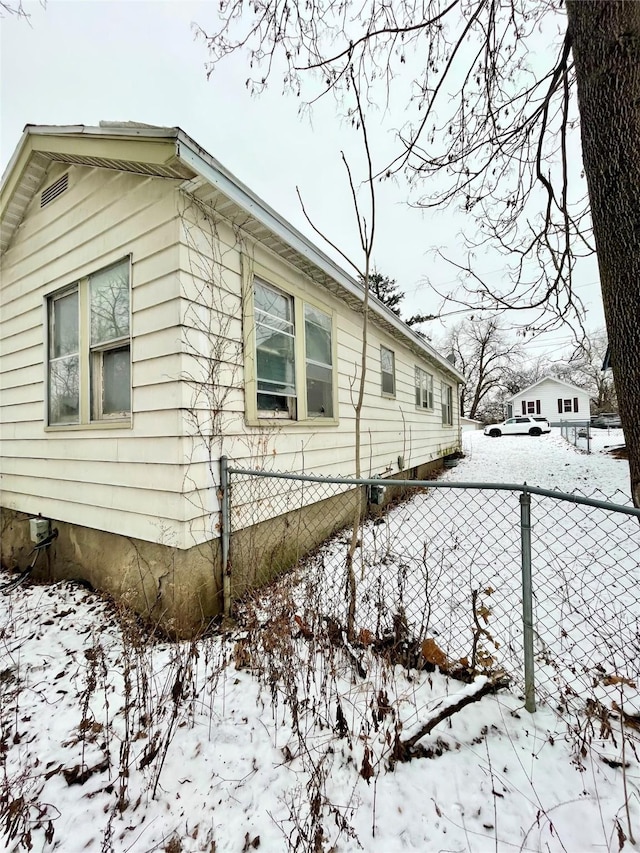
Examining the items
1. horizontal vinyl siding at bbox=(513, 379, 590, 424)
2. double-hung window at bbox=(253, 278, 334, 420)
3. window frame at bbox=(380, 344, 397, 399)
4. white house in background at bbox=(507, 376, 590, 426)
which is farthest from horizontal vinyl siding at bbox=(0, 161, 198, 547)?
horizontal vinyl siding at bbox=(513, 379, 590, 424)

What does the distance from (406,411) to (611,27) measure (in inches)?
246

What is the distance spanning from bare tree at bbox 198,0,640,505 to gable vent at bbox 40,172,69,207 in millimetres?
1891

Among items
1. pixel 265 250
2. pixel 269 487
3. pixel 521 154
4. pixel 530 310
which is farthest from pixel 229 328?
pixel 521 154

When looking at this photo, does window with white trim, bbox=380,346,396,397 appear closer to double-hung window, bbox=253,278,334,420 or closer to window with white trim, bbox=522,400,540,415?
double-hung window, bbox=253,278,334,420

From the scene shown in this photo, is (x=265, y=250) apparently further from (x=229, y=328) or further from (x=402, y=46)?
(x=402, y=46)

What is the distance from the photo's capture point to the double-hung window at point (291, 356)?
362cm

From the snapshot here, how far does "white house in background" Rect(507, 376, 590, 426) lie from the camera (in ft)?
105

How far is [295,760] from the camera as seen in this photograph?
1.70m

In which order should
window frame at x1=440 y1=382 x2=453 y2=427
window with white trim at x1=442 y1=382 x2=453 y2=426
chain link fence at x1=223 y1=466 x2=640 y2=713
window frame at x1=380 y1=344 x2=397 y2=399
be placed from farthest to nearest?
window with white trim at x1=442 y1=382 x2=453 y2=426 < window frame at x1=440 y1=382 x2=453 y2=427 < window frame at x1=380 y1=344 x2=397 y2=399 < chain link fence at x1=223 y1=466 x2=640 y2=713

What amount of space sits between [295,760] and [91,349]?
365 cm

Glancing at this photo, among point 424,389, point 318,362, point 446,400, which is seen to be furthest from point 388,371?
point 446,400

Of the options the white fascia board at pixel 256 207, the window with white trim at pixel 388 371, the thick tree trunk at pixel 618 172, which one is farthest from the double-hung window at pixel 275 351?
the window with white trim at pixel 388 371

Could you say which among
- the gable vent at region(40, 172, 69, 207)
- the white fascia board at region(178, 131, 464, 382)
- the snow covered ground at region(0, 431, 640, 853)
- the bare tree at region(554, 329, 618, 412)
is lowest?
the snow covered ground at region(0, 431, 640, 853)

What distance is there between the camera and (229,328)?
3.16 meters
